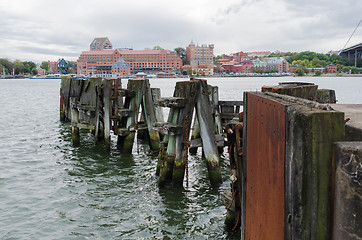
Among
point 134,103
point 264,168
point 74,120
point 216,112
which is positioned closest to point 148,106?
point 134,103

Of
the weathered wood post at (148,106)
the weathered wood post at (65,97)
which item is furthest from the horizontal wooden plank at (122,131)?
the weathered wood post at (65,97)

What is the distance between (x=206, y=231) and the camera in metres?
7.70

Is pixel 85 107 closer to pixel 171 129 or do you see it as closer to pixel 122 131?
pixel 122 131

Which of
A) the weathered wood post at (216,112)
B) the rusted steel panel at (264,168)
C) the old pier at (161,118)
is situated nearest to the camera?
the rusted steel panel at (264,168)

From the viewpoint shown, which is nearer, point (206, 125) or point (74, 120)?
point (206, 125)

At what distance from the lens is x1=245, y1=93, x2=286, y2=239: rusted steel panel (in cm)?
343

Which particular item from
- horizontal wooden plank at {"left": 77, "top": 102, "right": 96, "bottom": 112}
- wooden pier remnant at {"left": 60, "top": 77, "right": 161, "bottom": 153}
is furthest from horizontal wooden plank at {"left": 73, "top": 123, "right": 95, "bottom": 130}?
horizontal wooden plank at {"left": 77, "top": 102, "right": 96, "bottom": 112}

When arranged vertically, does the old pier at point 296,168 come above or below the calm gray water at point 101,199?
above

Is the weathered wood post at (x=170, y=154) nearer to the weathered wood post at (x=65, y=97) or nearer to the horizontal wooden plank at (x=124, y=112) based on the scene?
the horizontal wooden plank at (x=124, y=112)

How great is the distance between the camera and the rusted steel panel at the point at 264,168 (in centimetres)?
343

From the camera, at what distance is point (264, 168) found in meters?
3.98

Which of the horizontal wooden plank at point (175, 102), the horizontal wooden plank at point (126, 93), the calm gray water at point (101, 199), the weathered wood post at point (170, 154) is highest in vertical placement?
the horizontal wooden plank at point (126, 93)

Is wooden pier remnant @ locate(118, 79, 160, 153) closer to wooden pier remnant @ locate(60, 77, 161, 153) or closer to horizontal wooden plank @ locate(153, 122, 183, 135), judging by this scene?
wooden pier remnant @ locate(60, 77, 161, 153)

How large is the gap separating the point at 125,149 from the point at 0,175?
447 centimetres
